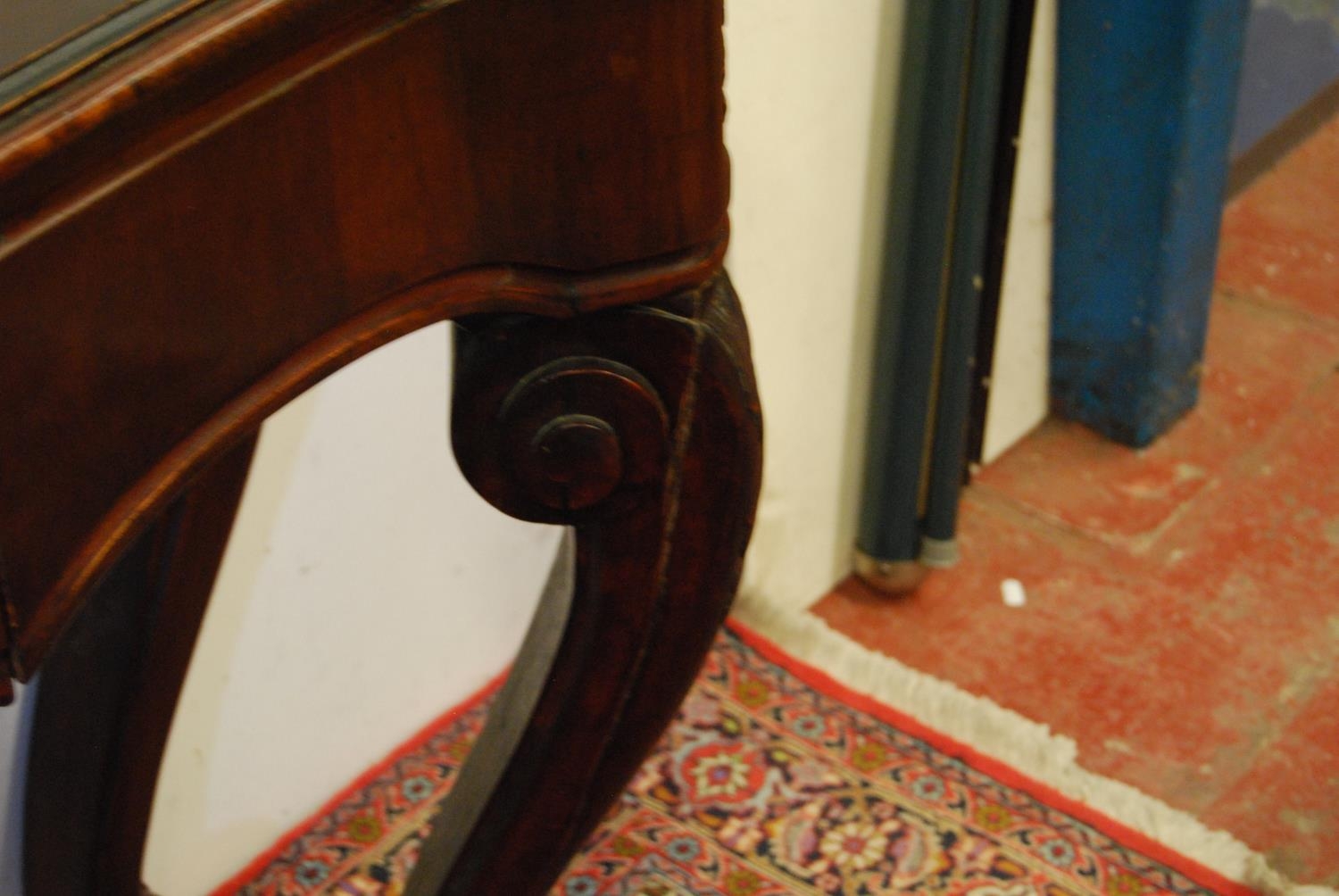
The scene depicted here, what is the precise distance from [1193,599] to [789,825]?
634 millimetres

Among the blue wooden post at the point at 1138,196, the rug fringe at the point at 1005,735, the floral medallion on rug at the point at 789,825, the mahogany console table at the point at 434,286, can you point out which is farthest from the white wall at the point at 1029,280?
the mahogany console table at the point at 434,286

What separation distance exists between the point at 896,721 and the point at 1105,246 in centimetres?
73

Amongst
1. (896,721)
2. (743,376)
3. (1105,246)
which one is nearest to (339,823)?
(896,721)

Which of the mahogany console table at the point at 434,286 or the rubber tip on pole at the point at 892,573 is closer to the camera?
the mahogany console table at the point at 434,286

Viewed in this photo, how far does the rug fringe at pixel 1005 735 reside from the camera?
50.8 inches

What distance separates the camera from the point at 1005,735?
145cm

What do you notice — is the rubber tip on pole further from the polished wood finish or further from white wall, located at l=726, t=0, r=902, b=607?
the polished wood finish

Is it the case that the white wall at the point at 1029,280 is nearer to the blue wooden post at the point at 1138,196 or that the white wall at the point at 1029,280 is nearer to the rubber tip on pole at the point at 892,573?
the blue wooden post at the point at 1138,196

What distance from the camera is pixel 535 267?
0.51 metres

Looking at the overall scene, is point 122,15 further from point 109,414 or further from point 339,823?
point 339,823

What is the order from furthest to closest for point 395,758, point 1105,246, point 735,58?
point 1105,246, point 395,758, point 735,58

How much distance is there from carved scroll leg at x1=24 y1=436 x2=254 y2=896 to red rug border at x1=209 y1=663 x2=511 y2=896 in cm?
29

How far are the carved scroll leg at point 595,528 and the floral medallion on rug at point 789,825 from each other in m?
0.62

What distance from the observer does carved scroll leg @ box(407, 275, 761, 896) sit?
21.0 inches
